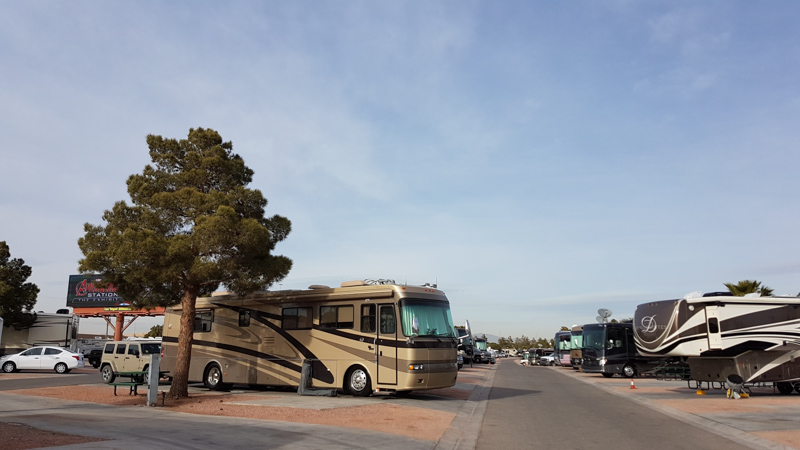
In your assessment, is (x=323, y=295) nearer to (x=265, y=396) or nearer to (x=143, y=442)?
(x=265, y=396)

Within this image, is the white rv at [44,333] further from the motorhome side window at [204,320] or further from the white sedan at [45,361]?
the motorhome side window at [204,320]

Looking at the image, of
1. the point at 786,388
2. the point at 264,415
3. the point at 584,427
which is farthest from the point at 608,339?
the point at 264,415

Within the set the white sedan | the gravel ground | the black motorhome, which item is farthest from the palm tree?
the white sedan

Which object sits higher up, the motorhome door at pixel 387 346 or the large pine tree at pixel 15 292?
the large pine tree at pixel 15 292

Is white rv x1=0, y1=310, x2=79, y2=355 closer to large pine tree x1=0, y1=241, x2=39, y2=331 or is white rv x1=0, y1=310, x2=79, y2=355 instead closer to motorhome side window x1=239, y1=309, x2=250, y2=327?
large pine tree x1=0, y1=241, x2=39, y2=331

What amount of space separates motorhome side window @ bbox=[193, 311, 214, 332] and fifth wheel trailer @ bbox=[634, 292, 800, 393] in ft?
49.5

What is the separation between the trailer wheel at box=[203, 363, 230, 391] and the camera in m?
20.0

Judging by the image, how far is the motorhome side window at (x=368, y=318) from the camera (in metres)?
16.9

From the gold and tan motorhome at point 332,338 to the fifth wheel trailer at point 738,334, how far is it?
717cm

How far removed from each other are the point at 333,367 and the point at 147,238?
654 centimetres

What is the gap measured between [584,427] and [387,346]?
19.5 ft

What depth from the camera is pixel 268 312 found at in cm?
1927

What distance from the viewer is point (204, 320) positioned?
20578mm

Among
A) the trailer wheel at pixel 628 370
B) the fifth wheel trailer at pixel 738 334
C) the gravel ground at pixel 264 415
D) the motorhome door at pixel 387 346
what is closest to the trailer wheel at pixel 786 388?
the fifth wheel trailer at pixel 738 334
